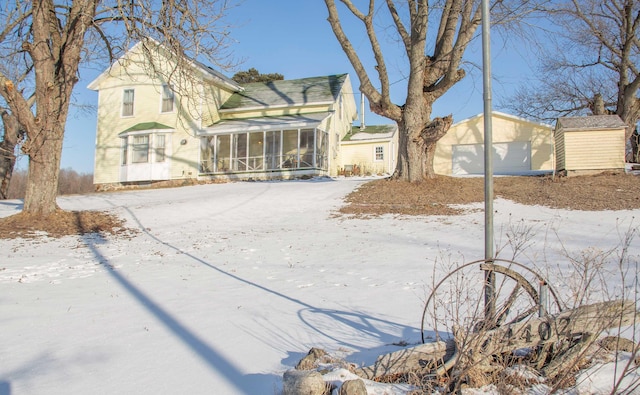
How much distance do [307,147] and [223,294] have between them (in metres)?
18.7

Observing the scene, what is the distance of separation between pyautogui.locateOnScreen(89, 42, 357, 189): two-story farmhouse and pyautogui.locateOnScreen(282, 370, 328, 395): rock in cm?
1997

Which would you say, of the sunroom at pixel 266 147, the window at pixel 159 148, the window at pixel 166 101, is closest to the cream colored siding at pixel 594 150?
the sunroom at pixel 266 147

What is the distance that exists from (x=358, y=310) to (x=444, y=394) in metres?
2.39

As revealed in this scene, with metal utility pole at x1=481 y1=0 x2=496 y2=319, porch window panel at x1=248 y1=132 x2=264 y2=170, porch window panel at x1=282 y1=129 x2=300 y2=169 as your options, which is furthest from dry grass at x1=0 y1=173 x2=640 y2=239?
porch window panel at x1=248 y1=132 x2=264 y2=170

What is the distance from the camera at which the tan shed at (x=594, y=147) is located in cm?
1792

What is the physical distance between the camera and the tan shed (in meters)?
17.9

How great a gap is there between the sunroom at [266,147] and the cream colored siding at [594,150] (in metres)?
11.3

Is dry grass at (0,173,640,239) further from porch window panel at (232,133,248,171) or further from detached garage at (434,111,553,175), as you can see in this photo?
porch window panel at (232,133,248,171)

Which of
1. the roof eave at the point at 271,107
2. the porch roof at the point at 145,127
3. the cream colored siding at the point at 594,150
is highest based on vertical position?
the roof eave at the point at 271,107

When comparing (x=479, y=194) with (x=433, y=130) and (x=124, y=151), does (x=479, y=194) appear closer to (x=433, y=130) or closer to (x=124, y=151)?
(x=433, y=130)

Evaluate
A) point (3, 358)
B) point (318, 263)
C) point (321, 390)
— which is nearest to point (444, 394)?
point (321, 390)

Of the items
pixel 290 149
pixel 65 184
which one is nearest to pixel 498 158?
pixel 290 149

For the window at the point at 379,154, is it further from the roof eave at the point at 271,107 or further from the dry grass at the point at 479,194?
the dry grass at the point at 479,194

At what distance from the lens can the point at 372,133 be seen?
28219 mm
